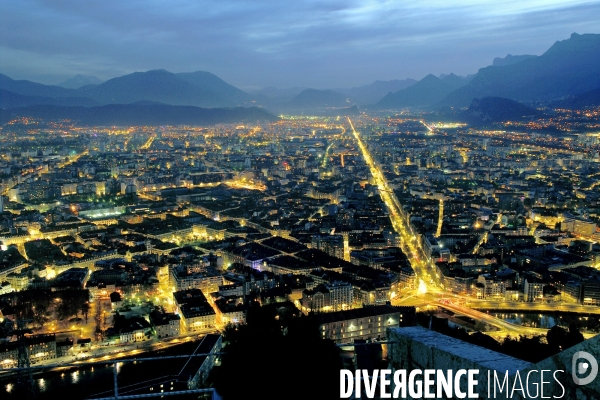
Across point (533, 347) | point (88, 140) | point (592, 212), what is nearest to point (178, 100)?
point (88, 140)

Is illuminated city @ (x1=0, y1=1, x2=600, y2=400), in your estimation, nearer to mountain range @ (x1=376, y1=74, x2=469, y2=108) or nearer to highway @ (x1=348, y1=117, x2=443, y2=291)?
highway @ (x1=348, y1=117, x2=443, y2=291)

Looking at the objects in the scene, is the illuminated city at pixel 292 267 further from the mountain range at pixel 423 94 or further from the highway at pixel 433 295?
the mountain range at pixel 423 94

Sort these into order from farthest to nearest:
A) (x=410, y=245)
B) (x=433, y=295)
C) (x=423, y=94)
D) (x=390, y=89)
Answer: (x=390, y=89), (x=423, y=94), (x=410, y=245), (x=433, y=295)

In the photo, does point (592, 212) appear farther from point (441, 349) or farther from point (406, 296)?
point (441, 349)

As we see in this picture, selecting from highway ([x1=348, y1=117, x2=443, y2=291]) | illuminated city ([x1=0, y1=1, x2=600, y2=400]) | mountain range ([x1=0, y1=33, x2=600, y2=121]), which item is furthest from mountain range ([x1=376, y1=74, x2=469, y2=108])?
highway ([x1=348, y1=117, x2=443, y2=291])

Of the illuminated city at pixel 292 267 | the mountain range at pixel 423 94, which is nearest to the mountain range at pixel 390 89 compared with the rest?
the mountain range at pixel 423 94

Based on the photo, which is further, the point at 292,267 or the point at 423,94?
the point at 423,94

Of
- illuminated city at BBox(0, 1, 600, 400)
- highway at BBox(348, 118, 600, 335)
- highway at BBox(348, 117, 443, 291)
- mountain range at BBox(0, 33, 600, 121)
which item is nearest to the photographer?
illuminated city at BBox(0, 1, 600, 400)

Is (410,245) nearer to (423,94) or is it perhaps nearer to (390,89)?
(423,94)

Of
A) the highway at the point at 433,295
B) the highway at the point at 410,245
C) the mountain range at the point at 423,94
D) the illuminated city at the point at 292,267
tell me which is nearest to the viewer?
the illuminated city at the point at 292,267

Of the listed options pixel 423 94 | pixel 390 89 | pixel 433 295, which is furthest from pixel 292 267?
pixel 390 89

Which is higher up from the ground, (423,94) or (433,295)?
(423,94)

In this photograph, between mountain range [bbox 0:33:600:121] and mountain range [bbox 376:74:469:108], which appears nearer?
mountain range [bbox 0:33:600:121]
